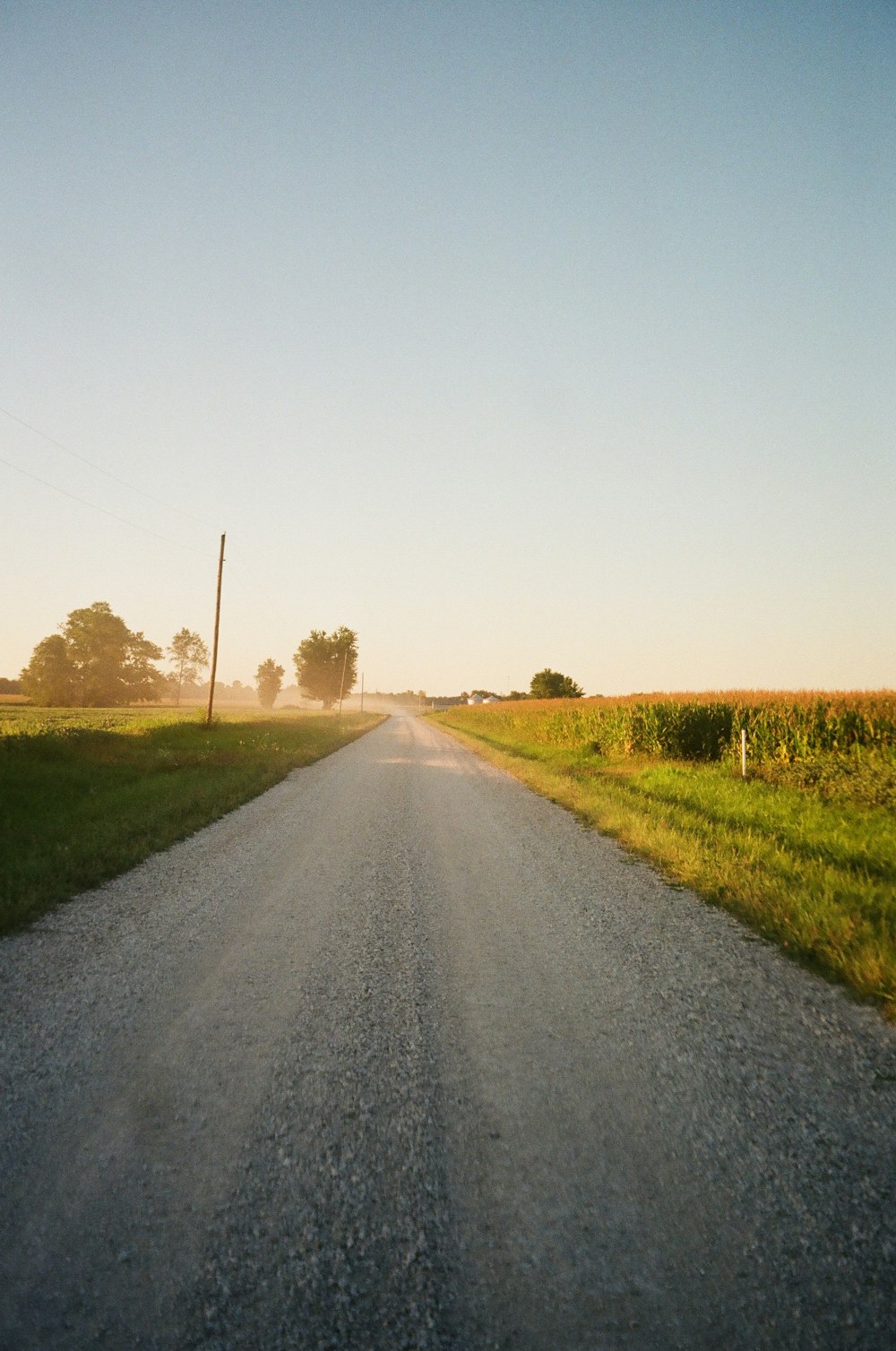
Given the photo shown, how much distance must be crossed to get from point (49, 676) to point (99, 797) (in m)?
61.1

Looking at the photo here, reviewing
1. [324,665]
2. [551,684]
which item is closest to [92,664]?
[324,665]

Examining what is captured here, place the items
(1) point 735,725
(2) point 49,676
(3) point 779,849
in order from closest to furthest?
(3) point 779,849 → (1) point 735,725 → (2) point 49,676

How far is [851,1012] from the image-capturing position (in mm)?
3984

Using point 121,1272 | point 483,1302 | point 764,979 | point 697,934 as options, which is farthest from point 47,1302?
point 697,934

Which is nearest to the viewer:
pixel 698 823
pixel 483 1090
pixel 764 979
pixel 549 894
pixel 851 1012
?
pixel 483 1090

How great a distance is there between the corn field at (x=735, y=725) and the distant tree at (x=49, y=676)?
55730 mm

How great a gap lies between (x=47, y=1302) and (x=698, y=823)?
28.8 feet

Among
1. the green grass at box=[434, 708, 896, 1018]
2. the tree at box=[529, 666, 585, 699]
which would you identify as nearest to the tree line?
the tree at box=[529, 666, 585, 699]

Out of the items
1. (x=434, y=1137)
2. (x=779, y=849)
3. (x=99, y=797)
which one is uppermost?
(x=779, y=849)

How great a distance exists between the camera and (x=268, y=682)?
130750 millimetres

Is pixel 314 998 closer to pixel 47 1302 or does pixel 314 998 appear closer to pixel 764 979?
pixel 47 1302

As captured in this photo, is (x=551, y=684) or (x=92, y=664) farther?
(x=551, y=684)

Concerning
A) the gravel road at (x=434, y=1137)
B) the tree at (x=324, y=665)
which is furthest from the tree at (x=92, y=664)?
the gravel road at (x=434, y=1137)

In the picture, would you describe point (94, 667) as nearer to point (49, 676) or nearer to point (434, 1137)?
point (49, 676)
